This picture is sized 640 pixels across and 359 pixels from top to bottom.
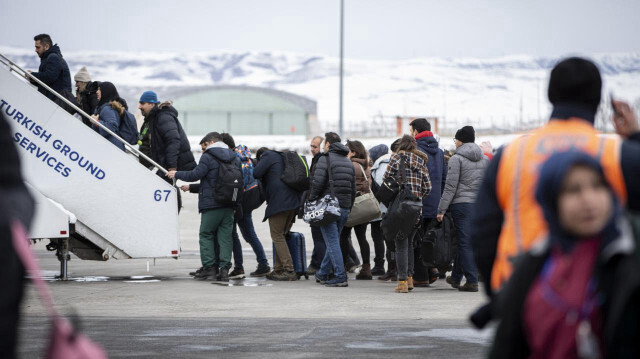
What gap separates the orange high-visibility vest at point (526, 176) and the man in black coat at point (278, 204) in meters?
9.29

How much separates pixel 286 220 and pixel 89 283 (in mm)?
2616

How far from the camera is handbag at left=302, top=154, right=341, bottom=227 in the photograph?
1273 cm

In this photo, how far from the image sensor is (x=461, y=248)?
12133mm

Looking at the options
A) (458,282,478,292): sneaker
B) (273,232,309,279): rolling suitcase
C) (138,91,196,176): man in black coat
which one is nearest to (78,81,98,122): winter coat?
(138,91,196,176): man in black coat

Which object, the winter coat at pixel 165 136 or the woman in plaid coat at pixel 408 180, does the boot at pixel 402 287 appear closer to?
the woman in plaid coat at pixel 408 180

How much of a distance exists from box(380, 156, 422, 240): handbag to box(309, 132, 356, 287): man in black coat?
1.04 meters

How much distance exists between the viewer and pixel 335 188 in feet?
42.4

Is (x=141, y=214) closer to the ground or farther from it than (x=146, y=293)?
farther from it

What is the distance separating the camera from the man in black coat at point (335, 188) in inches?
505

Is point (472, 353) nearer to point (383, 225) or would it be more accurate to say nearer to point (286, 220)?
point (383, 225)

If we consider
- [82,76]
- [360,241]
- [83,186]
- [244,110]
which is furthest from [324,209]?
[244,110]

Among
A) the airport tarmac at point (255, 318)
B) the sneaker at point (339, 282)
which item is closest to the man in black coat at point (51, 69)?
the airport tarmac at point (255, 318)

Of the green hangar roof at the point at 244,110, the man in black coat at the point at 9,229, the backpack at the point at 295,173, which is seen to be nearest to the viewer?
the man in black coat at the point at 9,229

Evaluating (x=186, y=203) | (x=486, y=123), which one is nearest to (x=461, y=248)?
(x=186, y=203)
